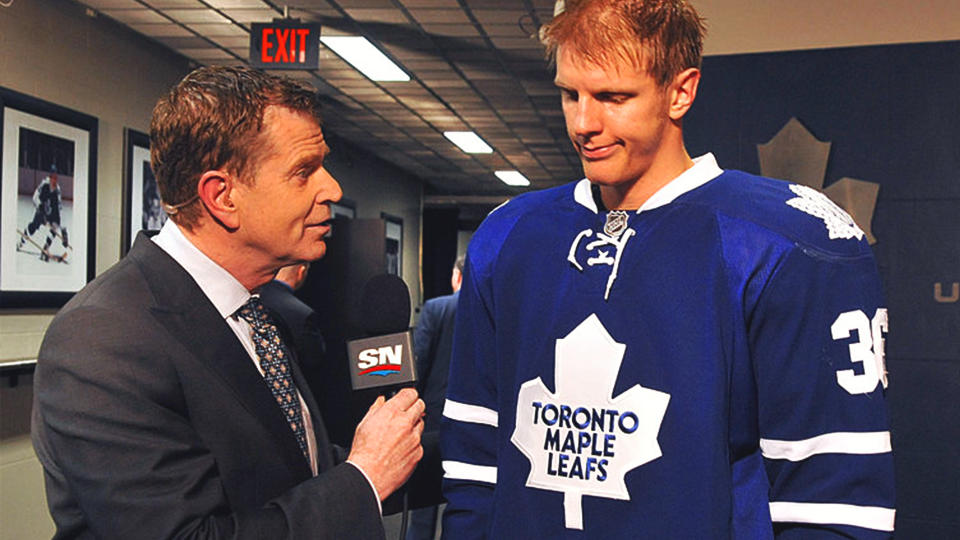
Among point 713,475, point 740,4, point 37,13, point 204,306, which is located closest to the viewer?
point 713,475

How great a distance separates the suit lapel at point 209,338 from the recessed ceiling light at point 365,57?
4748mm

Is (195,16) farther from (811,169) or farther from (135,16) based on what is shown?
(811,169)

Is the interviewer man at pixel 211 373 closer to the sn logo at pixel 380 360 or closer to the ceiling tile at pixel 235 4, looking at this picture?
the sn logo at pixel 380 360

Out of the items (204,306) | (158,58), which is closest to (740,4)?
(204,306)

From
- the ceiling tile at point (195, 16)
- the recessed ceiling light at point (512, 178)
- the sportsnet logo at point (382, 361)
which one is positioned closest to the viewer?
the sportsnet logo at point (382, 361)

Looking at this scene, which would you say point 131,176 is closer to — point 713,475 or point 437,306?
point 437,306

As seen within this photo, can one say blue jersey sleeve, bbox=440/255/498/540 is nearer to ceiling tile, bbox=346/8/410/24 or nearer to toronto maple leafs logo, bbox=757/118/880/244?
toronto maple leafs logo, bbox=757/118/880/244

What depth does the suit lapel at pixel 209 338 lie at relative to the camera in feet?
4.13

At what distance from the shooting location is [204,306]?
4.30 ft

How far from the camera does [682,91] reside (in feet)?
4.00

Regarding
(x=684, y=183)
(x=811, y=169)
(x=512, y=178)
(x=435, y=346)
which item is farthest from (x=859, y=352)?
(x=512, y=178)

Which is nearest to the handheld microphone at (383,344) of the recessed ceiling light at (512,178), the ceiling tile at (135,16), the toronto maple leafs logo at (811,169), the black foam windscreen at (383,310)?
the black foam windscreen at (383,310)

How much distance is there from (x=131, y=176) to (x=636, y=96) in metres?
4.79

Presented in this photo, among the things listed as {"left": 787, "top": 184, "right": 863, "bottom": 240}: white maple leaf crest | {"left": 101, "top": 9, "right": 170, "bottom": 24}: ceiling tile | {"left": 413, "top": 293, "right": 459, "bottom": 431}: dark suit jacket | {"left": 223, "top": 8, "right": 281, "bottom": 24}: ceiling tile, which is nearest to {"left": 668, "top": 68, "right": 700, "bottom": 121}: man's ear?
{"left": 787, "top": 184, "right": 863, "bottom": 240}: white maple leaf crest
